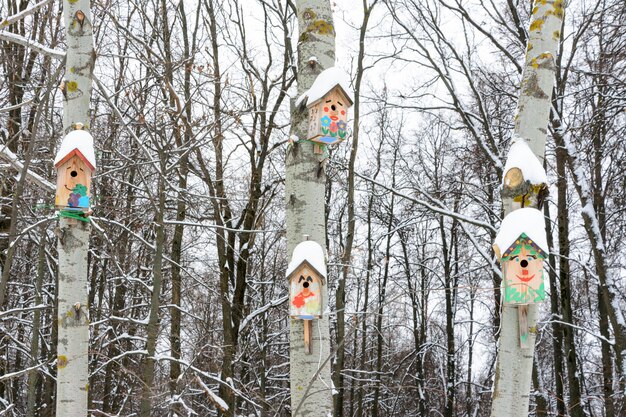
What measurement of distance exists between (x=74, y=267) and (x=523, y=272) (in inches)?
105

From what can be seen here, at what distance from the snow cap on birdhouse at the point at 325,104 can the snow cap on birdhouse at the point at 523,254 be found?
105cm

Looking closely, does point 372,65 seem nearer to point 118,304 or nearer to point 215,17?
point 215,17

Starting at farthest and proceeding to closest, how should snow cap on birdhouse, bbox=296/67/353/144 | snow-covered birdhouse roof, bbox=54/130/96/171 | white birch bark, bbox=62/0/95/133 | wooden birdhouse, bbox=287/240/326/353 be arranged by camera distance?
white birch bark, bbox=62/0/95/133, snow-covered birdhouse roof, bbox=54/130/96/171, snow cap on birdhouse, bbox=296/67/353/144, wooden birdhouse, bbox=287/240/326/353

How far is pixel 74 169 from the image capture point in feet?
12.0

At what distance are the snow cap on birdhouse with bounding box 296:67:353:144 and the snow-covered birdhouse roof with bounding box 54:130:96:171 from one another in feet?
5.22

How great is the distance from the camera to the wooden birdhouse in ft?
8.48

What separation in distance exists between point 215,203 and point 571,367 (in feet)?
22.6

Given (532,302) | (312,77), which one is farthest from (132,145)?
(532,302)

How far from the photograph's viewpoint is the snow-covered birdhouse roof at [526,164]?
303cm

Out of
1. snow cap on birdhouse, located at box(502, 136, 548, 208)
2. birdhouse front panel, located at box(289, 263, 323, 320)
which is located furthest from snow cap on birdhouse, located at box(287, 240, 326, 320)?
snow cap on birdhouse, located at box(502, 136, 548, 208)

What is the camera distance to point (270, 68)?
30.8 ft

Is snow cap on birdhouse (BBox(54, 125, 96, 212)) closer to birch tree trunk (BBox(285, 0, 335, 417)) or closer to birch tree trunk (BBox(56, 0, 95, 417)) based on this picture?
birch tree trunk (BBox(56, 0, 95, 417))

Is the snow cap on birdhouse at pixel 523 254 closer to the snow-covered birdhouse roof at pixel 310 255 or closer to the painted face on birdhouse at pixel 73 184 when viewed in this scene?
the snow-covered birdhouse roof at pixel 310 255

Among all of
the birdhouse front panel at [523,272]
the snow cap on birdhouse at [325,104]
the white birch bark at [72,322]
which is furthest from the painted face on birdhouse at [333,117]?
the white birch bark at [72,322]
